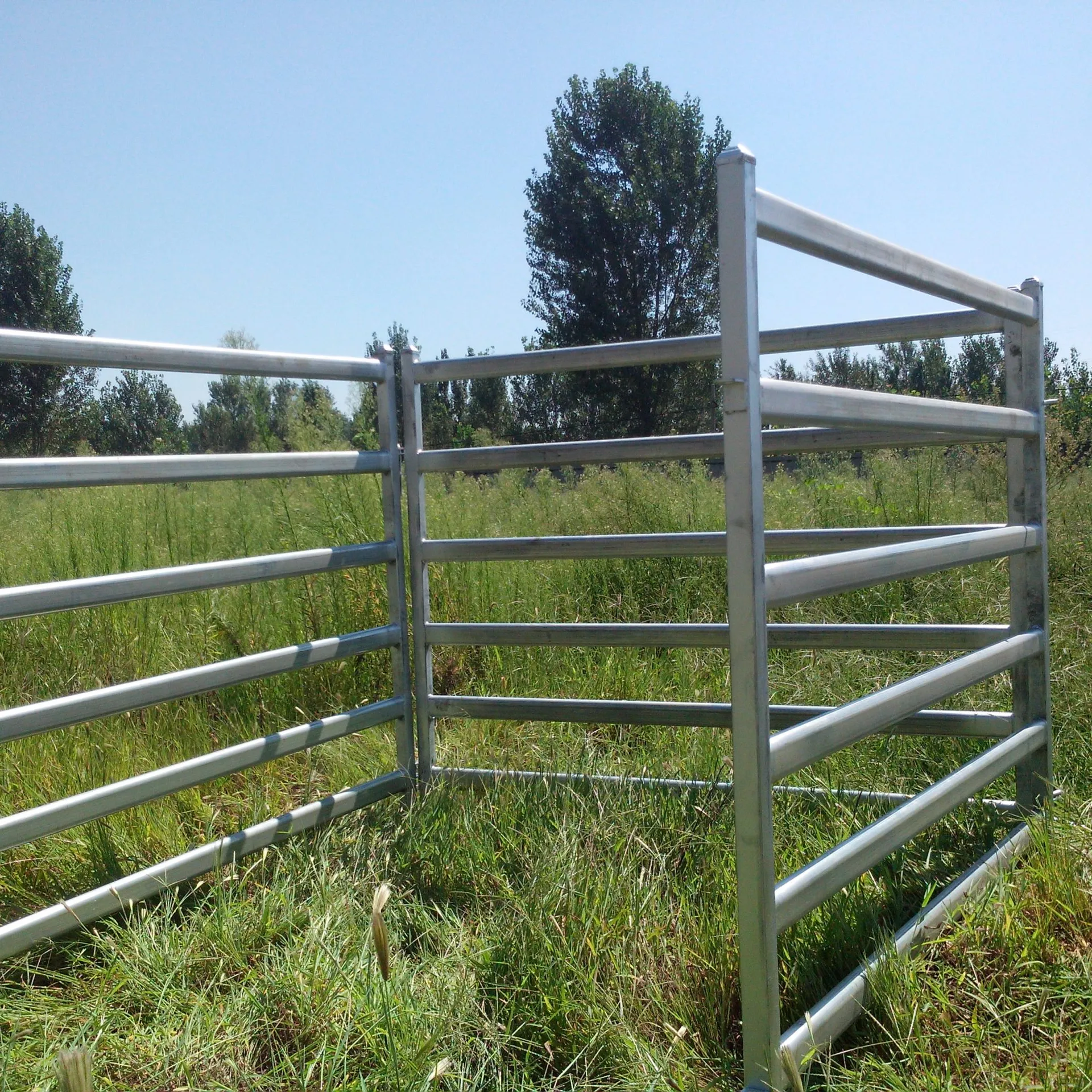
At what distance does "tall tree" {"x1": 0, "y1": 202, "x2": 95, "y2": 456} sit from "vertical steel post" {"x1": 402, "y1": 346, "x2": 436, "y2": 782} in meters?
29.1

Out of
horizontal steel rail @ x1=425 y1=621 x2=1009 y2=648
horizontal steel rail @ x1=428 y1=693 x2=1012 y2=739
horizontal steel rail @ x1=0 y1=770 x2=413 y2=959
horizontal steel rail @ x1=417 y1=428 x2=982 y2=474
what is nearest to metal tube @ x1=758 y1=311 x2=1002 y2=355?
horizontal steel rail @ x1=417 y1=428 x2=982 y2=474

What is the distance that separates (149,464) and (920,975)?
205cm

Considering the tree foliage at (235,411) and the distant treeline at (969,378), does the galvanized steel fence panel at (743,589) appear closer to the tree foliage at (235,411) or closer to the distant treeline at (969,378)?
the distant treeline at (969,378)

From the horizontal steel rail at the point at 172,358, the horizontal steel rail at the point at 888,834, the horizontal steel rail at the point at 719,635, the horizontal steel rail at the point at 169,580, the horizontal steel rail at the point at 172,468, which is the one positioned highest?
the horizontal steel rail at the point at 172,358

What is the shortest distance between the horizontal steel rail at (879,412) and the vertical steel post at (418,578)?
1666 mm

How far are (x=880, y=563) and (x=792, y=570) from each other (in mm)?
373

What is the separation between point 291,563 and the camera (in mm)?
2844

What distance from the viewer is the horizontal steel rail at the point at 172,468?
Answer: 213 centimetres

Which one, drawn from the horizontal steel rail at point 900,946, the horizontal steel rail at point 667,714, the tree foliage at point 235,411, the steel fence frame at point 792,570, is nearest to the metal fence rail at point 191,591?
the steel fence frame at point 792,570

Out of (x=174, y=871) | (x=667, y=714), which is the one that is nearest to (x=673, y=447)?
(x=667, y=714)

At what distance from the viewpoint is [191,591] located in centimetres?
275

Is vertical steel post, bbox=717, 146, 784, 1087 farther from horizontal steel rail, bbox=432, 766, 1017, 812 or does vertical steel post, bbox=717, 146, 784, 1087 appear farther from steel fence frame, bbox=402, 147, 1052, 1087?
horizontal steel rail, bbox=432, 766, 1017, 812

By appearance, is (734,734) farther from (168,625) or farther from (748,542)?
(168,625)

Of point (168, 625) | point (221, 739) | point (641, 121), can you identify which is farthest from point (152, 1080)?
point (641, 121)
